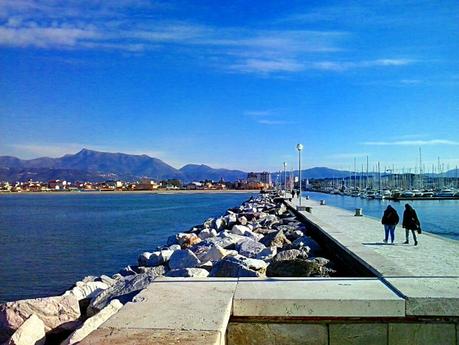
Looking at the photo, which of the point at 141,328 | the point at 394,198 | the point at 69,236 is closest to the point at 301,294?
the point at 141,328

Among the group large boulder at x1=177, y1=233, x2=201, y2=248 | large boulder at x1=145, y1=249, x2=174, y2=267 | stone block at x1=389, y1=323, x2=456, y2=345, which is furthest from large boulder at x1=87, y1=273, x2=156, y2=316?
large boulder at x1=177, y1=233, x2=201, y2=248

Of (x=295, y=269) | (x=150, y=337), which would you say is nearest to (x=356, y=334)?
(x=150, y=337)

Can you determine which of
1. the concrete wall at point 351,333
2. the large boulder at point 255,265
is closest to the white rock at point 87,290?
the large boulder at point 255,265

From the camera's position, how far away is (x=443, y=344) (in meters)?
4.22

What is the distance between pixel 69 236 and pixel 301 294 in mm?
26772

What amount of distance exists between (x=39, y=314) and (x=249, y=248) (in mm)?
6803

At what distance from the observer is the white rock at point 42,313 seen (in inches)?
222

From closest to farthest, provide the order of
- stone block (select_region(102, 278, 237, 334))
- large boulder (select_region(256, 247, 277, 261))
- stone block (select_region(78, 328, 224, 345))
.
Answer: stone block (select_region(78, 328, 224, 345)), stone block (select_region(102, 278, 237, 334)), large boulder (select_region(256, 247, 277, 261))

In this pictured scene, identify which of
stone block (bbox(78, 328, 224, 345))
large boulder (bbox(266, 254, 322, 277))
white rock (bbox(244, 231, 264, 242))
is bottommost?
white rock (bbox(244, 231, 264, 242))

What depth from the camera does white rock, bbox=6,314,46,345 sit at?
4922mm

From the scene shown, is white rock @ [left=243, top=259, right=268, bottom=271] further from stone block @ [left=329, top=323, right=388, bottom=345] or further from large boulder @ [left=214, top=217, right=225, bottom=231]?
large boulder @ [left=214, top=217, right=225, bottom=231]

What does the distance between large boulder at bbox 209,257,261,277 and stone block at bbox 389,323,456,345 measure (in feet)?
9.31

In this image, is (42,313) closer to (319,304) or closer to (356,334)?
(319,304)

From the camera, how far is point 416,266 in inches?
315
